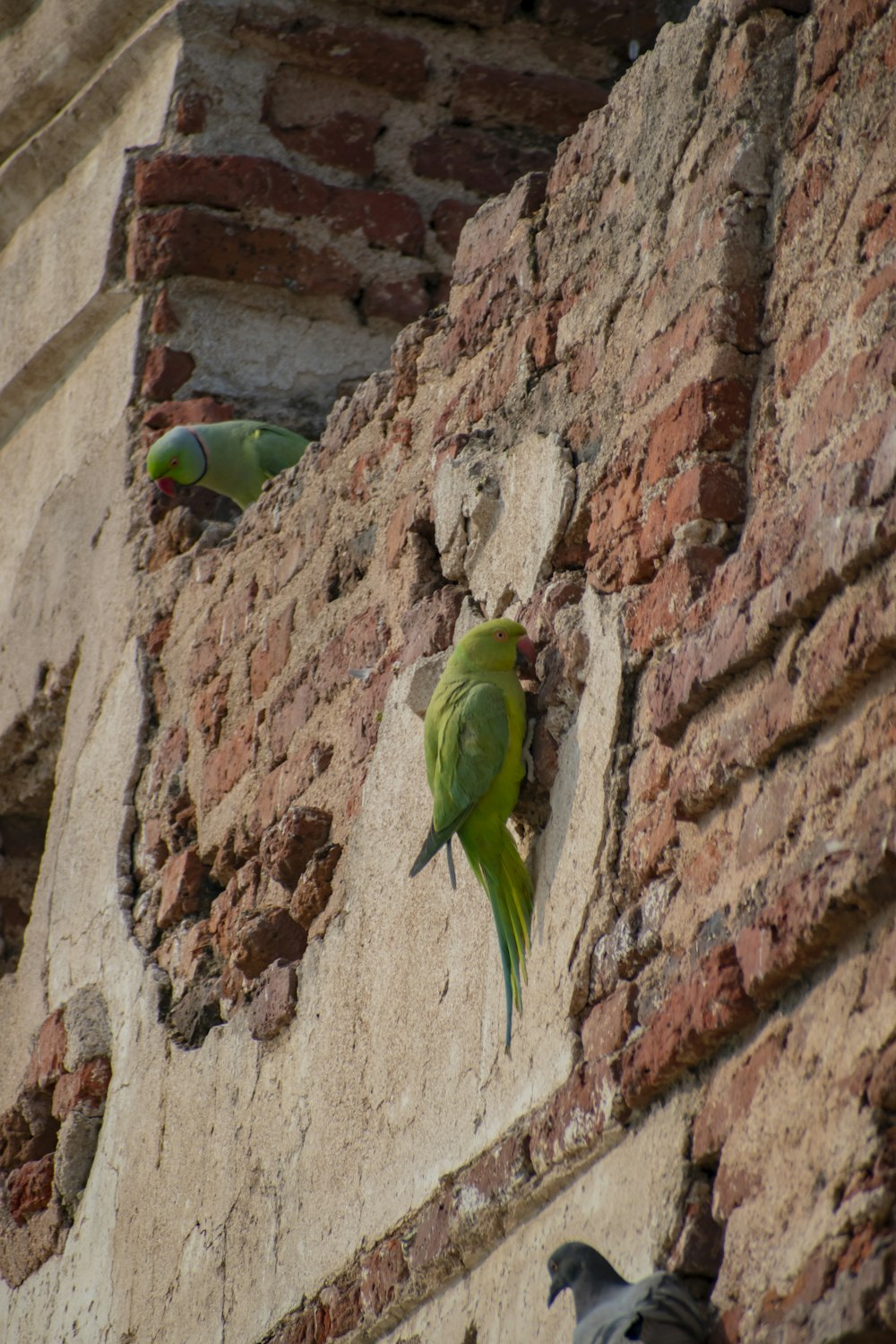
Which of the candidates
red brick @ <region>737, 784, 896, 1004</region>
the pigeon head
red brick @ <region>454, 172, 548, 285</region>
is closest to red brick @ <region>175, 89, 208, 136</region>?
red brick @ <region>454, 172, 548, 285</region>

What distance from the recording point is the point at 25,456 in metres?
5.96

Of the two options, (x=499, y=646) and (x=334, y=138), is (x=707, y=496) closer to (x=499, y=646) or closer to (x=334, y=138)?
(x=499, y=646)

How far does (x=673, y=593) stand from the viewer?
2701mm

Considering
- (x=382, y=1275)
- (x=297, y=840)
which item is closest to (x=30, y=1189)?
(x=297, y=840)

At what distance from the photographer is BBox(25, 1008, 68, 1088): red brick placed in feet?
14.6

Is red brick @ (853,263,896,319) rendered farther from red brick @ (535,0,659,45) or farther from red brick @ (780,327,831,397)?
red brick @ (535,0,659,45)

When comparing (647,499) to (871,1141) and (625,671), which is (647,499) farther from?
(871,1141)

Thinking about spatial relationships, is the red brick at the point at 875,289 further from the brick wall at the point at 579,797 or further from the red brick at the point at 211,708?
the red brick at the point at 211,708

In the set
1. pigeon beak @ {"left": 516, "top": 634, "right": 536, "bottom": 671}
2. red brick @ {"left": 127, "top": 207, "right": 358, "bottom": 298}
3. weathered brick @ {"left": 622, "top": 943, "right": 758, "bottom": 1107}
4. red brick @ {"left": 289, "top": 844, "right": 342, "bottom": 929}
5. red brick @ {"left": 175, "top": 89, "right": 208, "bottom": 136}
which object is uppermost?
red brick @ {"left": 175, "top": 89, "right": 208, "bottom": 136}

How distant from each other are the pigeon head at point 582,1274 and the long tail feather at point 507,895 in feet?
1.69

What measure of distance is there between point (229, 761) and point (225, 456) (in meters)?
1.07

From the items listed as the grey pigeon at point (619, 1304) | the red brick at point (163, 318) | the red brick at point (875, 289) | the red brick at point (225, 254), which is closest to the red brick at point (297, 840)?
the grey pigeon at point (619, 1304)

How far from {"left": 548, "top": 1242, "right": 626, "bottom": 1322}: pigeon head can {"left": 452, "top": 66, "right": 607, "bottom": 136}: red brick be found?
4242 millimetres

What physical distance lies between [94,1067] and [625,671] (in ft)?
7.10
